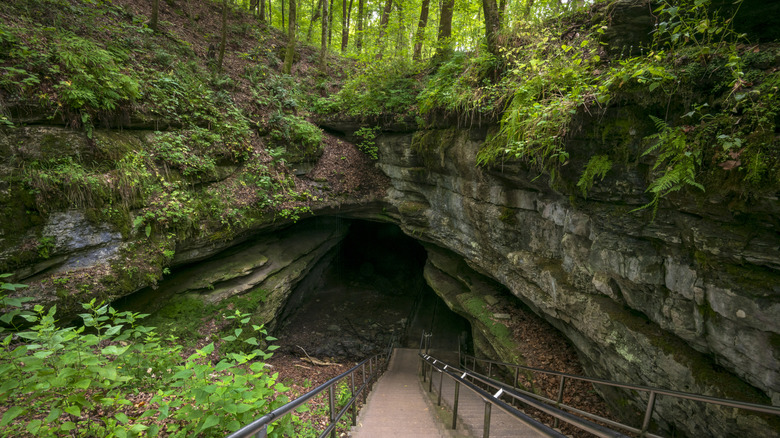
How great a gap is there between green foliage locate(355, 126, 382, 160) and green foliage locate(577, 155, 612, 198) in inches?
296

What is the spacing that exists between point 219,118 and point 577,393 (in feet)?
35.9

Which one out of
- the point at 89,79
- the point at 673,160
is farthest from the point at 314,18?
the point at 673,160

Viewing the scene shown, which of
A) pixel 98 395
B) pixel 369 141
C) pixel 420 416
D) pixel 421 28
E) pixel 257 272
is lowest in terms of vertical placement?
pixel 420 416

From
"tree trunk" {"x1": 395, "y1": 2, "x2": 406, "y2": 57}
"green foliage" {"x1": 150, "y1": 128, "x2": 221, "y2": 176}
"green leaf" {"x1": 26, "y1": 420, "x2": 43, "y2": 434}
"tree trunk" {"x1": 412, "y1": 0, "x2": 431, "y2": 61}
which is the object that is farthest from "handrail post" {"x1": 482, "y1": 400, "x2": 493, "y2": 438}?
"tree trunk" {"x1": 395, "y1": 2, "x2": 406, "y2": 57}

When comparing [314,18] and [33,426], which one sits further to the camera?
[314,18]

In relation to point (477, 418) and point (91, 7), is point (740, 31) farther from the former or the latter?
point (91, 7)

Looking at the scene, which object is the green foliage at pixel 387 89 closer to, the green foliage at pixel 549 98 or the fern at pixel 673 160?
the green foliage at pixel 549 98

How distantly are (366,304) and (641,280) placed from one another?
1117 cm

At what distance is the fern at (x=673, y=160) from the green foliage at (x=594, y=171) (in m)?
0.65

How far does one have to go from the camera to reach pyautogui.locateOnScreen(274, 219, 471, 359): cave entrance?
1127 cm

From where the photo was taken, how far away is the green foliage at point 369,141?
35.8 feet

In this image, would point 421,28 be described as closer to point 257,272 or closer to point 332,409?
point 257,272

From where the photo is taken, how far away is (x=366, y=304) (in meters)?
13.9

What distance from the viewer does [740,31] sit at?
11.4 ft
